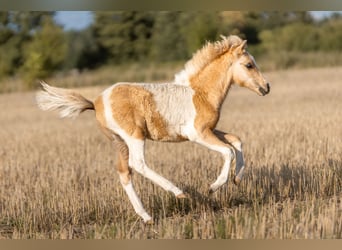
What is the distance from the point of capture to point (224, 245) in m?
5.14

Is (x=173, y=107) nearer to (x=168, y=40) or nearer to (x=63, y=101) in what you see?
(x=63, y=101)

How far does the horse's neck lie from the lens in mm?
7049

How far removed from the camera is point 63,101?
6984 mm

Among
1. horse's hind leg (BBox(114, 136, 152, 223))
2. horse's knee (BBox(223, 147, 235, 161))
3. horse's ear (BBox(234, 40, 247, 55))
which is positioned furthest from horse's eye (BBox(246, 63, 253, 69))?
horse's hind leg (BBox(114, 136, 152, 223))

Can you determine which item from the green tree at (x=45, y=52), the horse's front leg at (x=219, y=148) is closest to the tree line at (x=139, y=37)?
the green tree at (x=45, y=52)

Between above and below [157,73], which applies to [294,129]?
below

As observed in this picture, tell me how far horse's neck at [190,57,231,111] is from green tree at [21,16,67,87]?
30573 mm

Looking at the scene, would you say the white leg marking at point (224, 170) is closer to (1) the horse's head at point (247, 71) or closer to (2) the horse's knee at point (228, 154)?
(2) the horse's knee at point (228, 154)

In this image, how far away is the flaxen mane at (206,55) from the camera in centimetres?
714

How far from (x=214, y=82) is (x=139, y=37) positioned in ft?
134

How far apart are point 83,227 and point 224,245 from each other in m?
2.20

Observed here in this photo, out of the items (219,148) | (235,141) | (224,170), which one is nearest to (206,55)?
(235,141)
